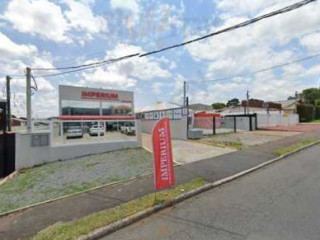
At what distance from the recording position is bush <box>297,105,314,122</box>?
183ft

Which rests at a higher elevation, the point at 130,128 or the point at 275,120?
the point at 275,120

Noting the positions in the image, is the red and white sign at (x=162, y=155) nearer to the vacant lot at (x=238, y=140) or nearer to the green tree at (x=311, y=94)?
the vacant lot at (x=238, y=140)

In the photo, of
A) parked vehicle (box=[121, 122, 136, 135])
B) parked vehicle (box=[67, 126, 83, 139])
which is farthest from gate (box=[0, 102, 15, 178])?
parked vehicle (box=[121, 122, 136, 135])

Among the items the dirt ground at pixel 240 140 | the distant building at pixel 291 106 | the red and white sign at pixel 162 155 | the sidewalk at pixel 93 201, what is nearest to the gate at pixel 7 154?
the sidewalk at pixel 93 201

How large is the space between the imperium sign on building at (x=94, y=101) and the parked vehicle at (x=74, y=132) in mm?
15362

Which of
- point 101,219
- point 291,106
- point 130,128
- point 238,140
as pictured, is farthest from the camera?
point 291,106

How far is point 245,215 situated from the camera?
6.31 m

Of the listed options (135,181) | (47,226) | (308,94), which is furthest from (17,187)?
(308,94)

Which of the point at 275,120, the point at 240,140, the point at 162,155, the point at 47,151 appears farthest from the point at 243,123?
the point at 162,155

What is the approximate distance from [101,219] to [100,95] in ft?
89.6

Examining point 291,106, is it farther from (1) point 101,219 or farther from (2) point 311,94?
(1) point 101,219

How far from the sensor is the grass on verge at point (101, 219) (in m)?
5.59

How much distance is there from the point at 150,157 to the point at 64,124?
4324mm

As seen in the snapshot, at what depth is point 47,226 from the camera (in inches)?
250
